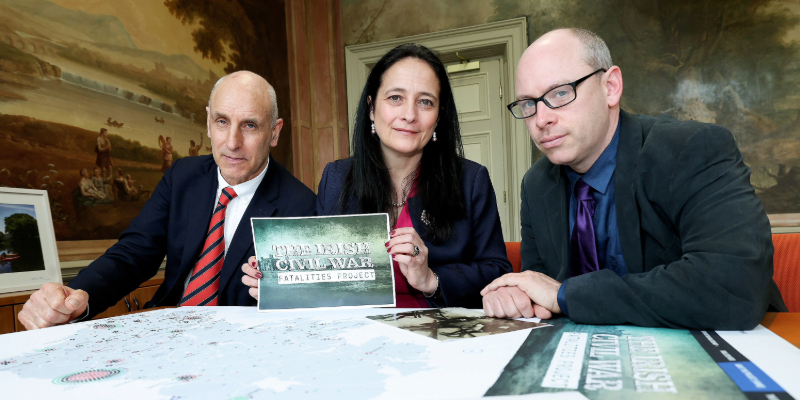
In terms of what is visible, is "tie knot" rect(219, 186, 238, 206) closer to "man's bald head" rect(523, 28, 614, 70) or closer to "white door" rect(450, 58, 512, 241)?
"man's bald head" rect(523, 28, 614, 70)

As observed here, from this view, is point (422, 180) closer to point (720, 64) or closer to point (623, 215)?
point (623, 215)

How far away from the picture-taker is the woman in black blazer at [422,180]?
1853 mm

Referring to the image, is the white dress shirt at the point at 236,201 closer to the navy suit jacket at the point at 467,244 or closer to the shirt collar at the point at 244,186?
the shirt collar at the point at 244,186

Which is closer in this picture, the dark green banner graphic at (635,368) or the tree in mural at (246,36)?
the dark green banner graphic at (635,368)

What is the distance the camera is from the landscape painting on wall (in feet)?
9.06

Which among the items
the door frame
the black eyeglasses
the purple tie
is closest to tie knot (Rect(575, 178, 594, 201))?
the purple tie

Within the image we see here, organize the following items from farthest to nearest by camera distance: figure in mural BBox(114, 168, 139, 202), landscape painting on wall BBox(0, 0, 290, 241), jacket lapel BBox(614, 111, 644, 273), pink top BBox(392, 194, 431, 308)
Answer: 1. figure in mural BBox(114, 168, 139, 202)
2. landscape painting on wall BBox(0, 0, 290, 241)
3. pink top BBox(392, 194, 431, 308)
4. jacket lapel BBox(614, 111, 644, 273)

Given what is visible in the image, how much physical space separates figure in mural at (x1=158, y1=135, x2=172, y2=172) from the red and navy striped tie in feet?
6.51

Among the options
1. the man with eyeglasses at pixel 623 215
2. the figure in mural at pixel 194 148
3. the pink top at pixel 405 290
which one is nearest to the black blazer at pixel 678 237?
the man with eyeglasses at pixel 623 215

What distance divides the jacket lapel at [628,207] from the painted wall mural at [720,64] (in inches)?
159

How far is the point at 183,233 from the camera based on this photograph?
204 centimetres

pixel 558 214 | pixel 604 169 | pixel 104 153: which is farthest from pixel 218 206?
pixel 104 153

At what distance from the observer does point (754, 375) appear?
69 cm

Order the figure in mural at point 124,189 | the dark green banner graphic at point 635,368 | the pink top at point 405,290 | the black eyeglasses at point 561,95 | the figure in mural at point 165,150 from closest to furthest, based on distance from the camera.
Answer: the dark green banner graphic at point 635,368 < the black eyeglasses at point 561,95 < the pink top at point 405,290 < the figure in mural at point 124,189 < the figure in mural at point 165,150
